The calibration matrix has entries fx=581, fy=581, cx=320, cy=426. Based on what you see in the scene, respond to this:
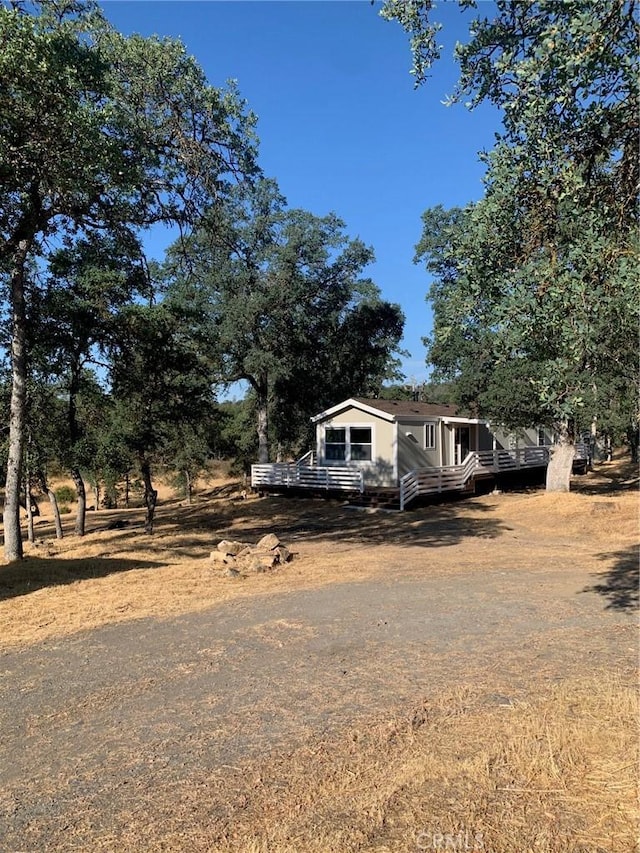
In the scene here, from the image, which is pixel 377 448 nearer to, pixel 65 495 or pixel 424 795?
pixel 424 795

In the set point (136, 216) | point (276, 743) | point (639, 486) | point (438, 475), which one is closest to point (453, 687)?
point (276, 743)

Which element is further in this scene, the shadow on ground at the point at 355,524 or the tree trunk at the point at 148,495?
the tree trunk at the point at 148,495

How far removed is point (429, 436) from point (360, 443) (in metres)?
2.90

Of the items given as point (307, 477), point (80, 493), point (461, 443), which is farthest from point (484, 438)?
point (80, 493)

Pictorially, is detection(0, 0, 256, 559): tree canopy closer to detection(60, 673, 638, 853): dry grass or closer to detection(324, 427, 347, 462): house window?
detection(60, 673, 638, 853): dry grass

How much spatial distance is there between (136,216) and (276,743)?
9.27 meters

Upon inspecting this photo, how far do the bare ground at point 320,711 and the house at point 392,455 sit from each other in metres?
11.8

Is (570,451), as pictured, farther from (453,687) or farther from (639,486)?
(453,687)

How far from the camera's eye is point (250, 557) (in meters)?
9.88

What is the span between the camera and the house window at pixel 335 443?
73.4ft

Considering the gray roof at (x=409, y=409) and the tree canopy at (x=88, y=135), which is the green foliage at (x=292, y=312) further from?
the tree canopy at (x=88, y=135)

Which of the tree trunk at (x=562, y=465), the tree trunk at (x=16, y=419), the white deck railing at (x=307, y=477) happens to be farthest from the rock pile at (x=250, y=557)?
the tree trunk at (x=562, y=465)

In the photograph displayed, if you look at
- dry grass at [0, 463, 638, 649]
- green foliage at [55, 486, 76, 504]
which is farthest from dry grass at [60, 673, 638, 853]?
green foliage at [55, 486, 76, 504]

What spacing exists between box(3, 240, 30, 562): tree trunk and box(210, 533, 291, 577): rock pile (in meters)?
3.72
